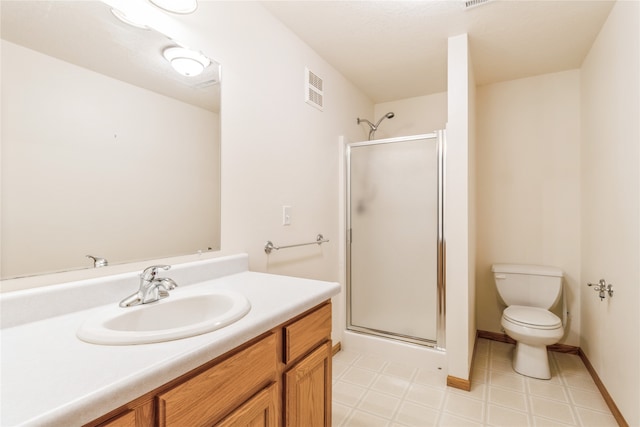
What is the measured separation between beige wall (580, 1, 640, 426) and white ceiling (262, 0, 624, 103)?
19 cm

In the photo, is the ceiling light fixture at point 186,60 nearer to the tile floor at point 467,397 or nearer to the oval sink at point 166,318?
the oval sink at point 166,318

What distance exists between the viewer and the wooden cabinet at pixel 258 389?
65 centimetres

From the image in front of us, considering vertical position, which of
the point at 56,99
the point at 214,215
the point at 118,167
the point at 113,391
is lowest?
the point at 113,391

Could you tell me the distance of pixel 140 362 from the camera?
2.07 feet

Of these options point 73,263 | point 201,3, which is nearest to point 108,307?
point 73,263

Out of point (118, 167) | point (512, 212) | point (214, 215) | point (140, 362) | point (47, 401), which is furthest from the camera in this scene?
point (512, 212)

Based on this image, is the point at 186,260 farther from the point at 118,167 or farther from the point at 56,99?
the point at 56,99

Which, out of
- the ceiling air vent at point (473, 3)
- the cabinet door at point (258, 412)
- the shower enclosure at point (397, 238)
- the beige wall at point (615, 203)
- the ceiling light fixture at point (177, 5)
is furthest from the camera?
the shower enclosure at point (397, 238)

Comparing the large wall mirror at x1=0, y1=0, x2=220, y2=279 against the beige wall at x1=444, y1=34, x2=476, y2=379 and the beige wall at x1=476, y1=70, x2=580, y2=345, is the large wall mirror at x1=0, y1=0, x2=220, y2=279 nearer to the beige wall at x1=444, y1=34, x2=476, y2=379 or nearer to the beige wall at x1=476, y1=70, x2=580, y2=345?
the beige wall at x1=444, y1=34, x2=476, y2=379

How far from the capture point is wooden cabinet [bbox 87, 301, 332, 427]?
0.65 meters

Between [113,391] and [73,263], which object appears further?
[73,263]

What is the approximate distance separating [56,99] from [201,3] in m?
0.79

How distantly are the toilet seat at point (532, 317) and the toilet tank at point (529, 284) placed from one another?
0.32 ft

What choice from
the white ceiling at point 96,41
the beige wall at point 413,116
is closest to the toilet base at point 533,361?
the beige wall at point 413,116
